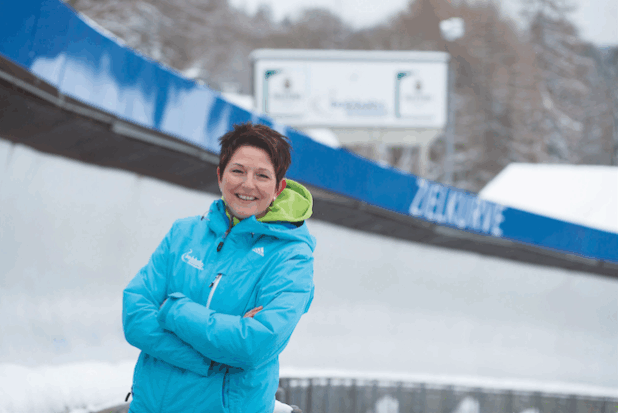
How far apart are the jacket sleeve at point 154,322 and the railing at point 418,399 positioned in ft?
8.54

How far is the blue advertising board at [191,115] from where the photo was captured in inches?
87.2

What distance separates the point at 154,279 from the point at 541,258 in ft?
18.2

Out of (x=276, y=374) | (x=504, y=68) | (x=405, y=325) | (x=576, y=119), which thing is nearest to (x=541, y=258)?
(x=405, y=325)

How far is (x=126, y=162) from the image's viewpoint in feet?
10.3

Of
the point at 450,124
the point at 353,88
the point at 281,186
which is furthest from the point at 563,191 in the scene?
the point at 281,186

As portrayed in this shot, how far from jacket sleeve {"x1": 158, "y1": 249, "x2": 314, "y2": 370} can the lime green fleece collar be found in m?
0.11

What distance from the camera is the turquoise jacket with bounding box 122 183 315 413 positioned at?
117 cm

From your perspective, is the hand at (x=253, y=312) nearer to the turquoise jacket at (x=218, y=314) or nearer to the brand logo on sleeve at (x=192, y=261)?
the turquoise jacket at (x=218, y=314)

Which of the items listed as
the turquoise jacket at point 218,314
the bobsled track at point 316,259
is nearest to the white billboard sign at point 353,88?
the bobsled track at point 316,259

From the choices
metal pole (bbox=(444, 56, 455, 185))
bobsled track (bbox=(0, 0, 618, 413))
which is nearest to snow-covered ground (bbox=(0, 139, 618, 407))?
bobsled track (bbox=(0, 0, 618, 413))

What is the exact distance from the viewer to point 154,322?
1.24m

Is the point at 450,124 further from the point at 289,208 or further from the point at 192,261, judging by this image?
the point at 192,261

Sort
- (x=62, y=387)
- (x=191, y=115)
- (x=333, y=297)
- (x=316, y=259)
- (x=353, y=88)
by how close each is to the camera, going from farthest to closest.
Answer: (x=353, y=88), (x=333, y=297), (x=316, y=259), (x=191, y=115), (x=62, y=387)

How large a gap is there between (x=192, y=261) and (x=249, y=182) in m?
0.20
